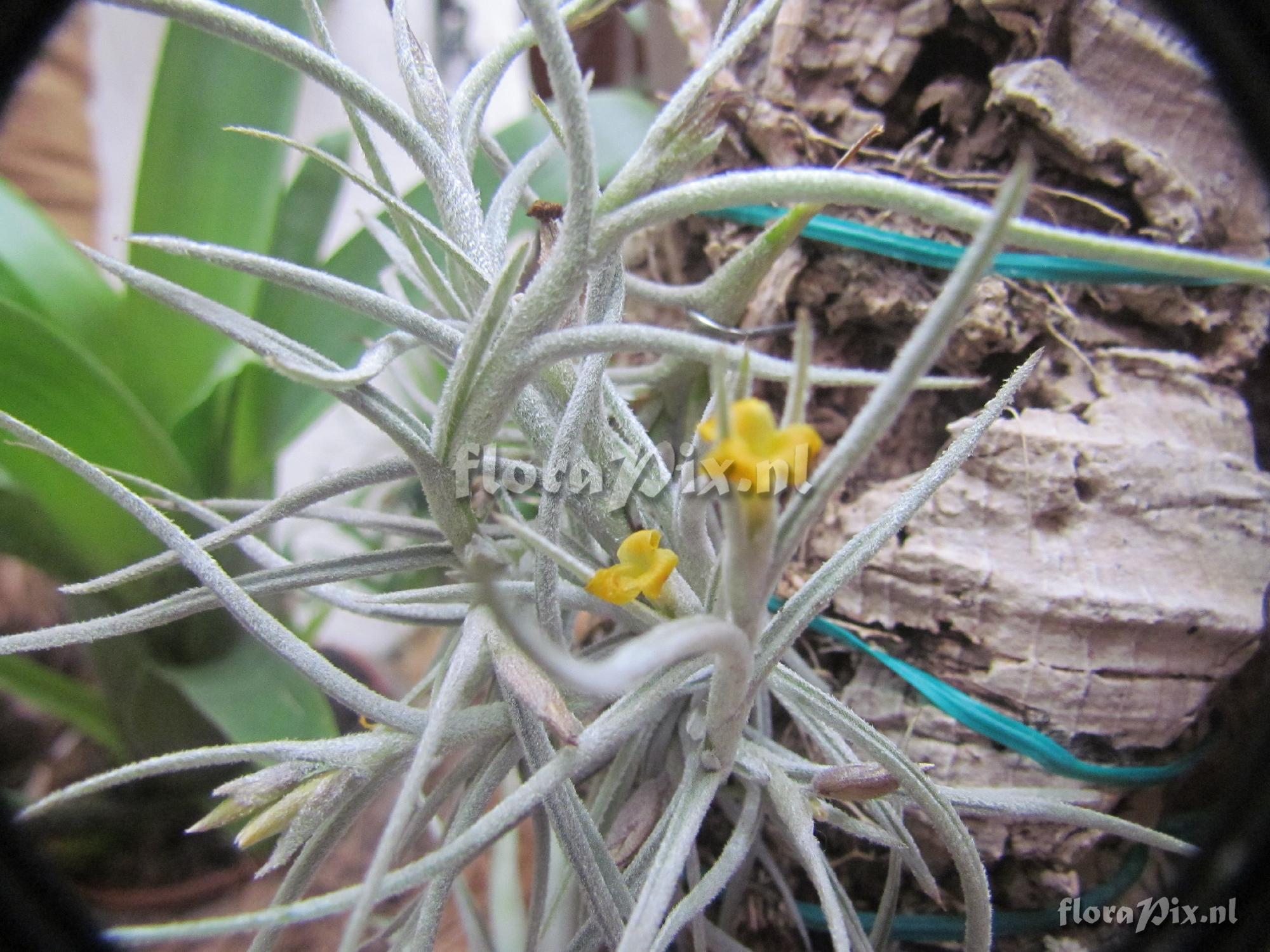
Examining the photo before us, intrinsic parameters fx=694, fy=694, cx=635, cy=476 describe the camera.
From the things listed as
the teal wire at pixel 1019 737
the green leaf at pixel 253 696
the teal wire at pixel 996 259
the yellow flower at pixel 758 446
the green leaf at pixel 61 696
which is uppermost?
the teal wire at pixel 996 259

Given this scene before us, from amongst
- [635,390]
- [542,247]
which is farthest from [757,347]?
[542,247]

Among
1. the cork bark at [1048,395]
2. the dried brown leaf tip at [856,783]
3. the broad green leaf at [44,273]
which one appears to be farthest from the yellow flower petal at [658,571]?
the broad green leaf at [44,273]

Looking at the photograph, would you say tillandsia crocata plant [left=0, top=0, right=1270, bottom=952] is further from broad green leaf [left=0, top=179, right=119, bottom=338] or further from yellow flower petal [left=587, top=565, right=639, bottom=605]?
broad green leaf [left=0, top=179, right=119, bottom=338]

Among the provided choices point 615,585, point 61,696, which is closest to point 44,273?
point 61,696

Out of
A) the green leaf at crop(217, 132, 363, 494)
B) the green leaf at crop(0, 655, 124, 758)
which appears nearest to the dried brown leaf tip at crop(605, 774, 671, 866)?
the green leaf at crop(217, 132, 363, 494)

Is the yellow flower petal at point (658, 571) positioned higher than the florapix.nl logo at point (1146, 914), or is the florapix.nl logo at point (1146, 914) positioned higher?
the yellow flower petal at point (658, 571)

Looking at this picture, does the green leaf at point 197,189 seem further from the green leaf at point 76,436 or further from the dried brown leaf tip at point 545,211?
the dried brown leaf tip at point 545,211

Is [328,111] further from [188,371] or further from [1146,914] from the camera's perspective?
[1146,914]
